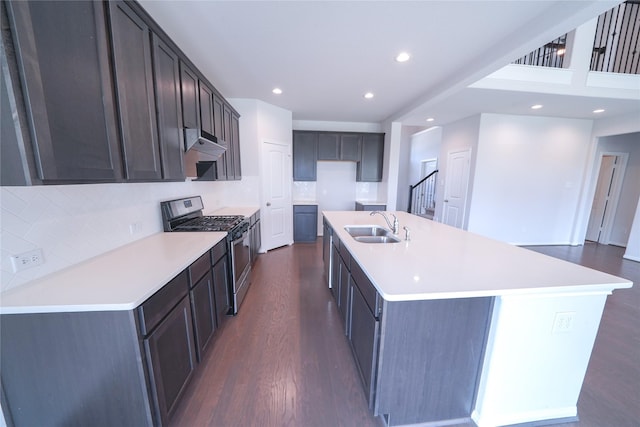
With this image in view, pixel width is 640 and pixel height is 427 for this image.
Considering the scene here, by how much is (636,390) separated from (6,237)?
382 cm

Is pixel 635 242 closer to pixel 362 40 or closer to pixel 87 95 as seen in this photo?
pixel 362 40

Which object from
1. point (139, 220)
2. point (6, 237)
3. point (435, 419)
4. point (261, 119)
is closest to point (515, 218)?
point (435, 419)

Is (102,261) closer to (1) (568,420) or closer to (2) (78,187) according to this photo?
(2) (78,187)

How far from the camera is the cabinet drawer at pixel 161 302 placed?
104cm

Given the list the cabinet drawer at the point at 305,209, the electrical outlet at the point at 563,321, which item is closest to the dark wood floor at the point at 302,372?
the electrical outlet at the point at 563,321

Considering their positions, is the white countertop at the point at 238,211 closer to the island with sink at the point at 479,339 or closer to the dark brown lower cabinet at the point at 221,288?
the dark brown lower cabinet at the point at 221,288

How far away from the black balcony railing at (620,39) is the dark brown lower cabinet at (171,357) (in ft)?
23.1

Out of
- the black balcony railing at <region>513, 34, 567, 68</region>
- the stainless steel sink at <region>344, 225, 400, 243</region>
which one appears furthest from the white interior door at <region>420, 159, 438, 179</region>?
the stainless steel sink at <region>344, 225, 400, 243</region>

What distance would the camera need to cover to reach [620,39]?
4.00 m

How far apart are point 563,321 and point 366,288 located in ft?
3.45

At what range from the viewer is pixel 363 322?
1.44 metres

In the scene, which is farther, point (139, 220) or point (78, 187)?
point (139, 220)

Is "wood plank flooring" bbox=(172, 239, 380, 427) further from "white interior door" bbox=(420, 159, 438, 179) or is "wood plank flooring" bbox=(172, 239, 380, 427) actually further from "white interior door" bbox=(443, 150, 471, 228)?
"white interior door" bbox=(420, 159, 438, 179)

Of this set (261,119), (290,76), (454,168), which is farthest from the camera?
(454,168)
